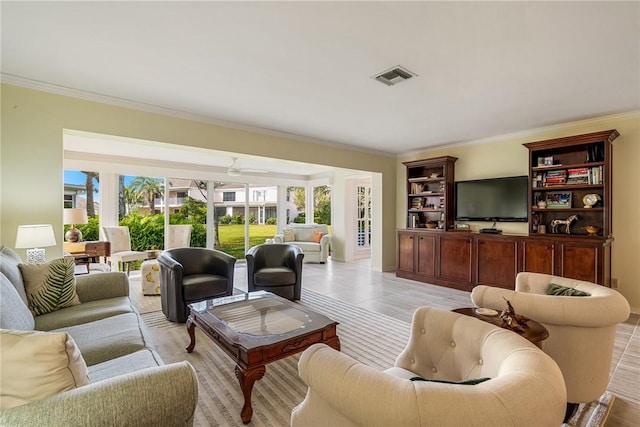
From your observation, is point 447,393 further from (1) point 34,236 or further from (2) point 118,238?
(2) point 118,238

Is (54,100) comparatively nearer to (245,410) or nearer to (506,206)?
(245,410)

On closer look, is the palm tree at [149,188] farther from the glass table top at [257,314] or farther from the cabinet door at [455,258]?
the cabinet door at [455,258]

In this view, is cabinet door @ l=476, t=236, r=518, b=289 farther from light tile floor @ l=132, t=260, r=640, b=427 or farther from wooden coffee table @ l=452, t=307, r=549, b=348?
wooden coffee table @ l=452, t=307, r=549, b=348

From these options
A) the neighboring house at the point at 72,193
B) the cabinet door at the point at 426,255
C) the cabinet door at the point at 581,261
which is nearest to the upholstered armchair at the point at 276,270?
the cabinet door at the point at 426,255

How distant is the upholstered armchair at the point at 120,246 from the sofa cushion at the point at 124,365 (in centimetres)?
444

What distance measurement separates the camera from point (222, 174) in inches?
Answer: 287

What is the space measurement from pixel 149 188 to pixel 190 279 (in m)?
3.78

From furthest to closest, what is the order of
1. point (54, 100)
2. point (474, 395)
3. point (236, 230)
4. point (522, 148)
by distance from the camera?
1. point (236, 230)
2. point (522, 148)
3. point (54, 100)
4. point (474, 395)

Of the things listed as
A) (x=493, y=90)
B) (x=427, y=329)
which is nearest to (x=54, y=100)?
(x=427, y=329)

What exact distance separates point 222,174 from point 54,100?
4.27 meters

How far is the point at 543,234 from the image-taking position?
13.6ft

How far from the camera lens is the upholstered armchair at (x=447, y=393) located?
761 mm

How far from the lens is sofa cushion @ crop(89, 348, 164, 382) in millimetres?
1496

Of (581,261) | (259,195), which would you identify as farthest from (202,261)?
(581,261)
